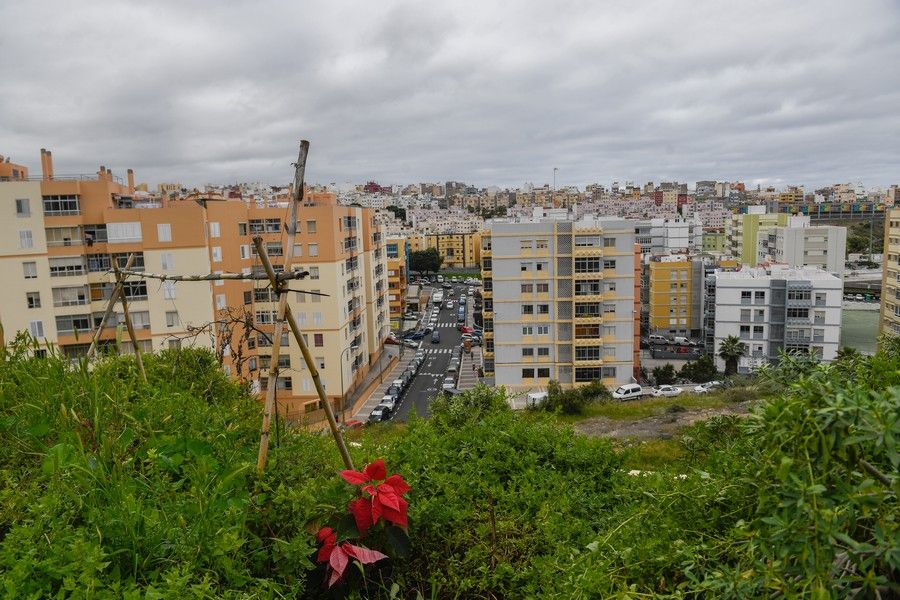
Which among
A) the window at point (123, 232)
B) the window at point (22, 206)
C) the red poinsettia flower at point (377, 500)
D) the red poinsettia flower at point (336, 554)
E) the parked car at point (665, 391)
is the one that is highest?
the window at point (22, 206)

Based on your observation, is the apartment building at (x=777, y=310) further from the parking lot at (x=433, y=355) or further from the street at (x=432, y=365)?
the street at (x=432, y=365)

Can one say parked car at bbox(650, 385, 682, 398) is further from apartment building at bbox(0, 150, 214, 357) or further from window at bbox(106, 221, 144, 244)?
window at bbox(106, 221, 144, 244)

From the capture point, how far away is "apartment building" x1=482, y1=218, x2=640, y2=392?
30484 millimetres

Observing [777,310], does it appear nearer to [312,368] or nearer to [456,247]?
[312,368]

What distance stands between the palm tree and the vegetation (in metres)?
36.1

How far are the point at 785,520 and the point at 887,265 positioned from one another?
40.1 m

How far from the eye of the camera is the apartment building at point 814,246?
53781 millimetres

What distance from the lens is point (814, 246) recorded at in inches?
2153

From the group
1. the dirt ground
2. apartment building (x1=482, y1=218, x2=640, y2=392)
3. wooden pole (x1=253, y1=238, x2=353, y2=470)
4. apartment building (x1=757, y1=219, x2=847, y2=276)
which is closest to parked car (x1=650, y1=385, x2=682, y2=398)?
apartment building (x1=482, y1=218, x2=640, y2=392)

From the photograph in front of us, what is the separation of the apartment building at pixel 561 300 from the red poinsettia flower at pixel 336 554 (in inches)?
1097

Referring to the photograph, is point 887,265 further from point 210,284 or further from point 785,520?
point 785,520

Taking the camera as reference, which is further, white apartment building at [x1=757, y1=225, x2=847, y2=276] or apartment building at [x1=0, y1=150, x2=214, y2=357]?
white apartment building at [x1=757, y1=225, x2=847, y2=276]

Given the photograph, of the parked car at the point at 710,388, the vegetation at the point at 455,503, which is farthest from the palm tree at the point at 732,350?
the vegetation at the point at 455,503

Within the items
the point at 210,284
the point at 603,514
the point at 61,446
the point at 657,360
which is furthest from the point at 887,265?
the point at 61,446
